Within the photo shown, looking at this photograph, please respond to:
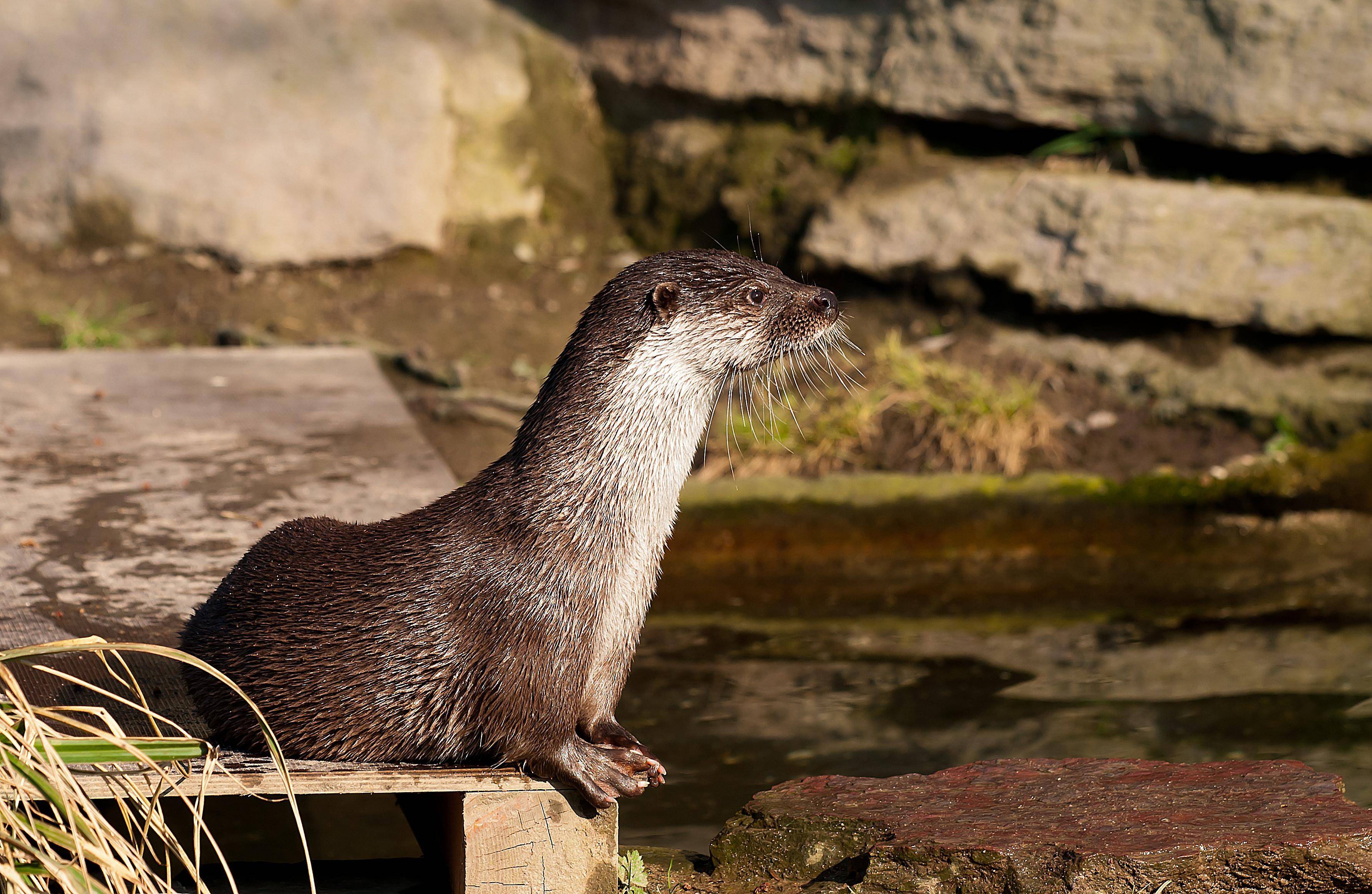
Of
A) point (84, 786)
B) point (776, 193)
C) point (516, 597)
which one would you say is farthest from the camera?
point (776, 193)

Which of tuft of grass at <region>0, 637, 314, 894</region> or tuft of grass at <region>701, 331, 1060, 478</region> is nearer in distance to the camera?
tuft of grass at <region>0, 637, 314, 894</region>

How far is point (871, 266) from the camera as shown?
6586mm

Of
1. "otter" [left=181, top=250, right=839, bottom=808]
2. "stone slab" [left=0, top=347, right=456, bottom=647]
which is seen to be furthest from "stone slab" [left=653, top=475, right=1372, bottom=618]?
"otter" [left=181, top=250, right=839, bottom=808]

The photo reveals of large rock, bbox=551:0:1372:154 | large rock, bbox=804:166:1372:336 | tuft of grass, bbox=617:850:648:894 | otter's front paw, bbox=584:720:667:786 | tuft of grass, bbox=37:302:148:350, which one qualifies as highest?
large rock, bbox=551:0:1372:154

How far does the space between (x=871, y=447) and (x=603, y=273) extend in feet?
7.43

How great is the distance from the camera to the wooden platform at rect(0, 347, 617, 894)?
7.94ft

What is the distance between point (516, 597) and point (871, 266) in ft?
14.6

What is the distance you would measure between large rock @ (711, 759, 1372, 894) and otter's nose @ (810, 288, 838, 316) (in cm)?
91

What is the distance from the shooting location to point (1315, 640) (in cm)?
457

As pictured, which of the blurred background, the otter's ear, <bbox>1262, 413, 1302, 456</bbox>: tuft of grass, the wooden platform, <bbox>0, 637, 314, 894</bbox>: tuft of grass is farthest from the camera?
<bbox>1262, 413, 1302, 456</bbox>: tuft of grass

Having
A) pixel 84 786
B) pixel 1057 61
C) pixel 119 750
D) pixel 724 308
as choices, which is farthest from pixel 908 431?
pixel 119 750

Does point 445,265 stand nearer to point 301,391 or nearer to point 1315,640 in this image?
point 301,391

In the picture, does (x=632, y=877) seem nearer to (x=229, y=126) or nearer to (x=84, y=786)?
(x=84, y=786)

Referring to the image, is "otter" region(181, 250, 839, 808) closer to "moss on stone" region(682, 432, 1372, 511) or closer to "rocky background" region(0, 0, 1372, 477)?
"moss on stone" region(682, 432, 1372, 511)
